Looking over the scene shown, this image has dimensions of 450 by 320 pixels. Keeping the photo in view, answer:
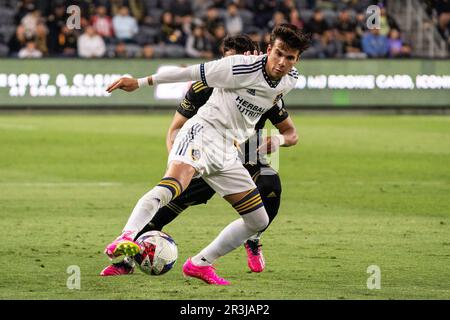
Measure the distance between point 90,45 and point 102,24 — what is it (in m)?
1.45

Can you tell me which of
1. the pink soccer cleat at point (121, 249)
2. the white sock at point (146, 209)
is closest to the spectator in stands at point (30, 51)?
the white sock at point (146, 209)

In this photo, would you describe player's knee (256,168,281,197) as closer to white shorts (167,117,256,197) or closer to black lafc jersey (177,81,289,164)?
black lafc jersey (177,81,289,164)

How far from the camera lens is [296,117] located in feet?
92.3

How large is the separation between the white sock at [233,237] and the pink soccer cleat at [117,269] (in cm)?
57

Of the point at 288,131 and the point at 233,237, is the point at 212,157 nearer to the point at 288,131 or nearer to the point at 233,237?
the point at 233,237

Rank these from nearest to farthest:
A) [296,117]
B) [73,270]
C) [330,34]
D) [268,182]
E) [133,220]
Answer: [133,220] → [73,270] → [268,182] → [296,117] → [330,34]

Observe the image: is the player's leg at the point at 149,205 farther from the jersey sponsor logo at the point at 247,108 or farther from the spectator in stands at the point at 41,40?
the spectator in stands at the point at 41,40

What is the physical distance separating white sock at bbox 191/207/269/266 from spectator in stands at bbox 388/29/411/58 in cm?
2220

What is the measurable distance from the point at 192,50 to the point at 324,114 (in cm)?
390

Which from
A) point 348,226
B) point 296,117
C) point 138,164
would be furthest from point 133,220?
point 296,117

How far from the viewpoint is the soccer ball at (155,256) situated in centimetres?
834

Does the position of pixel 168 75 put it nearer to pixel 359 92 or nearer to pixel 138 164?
pixel 138 164

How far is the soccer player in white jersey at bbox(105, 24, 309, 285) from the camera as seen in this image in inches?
325

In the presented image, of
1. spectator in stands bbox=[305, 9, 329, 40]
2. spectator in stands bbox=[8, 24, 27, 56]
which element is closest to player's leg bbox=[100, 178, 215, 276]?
spectator in stands bbox=[8, 24, 27, 56]
